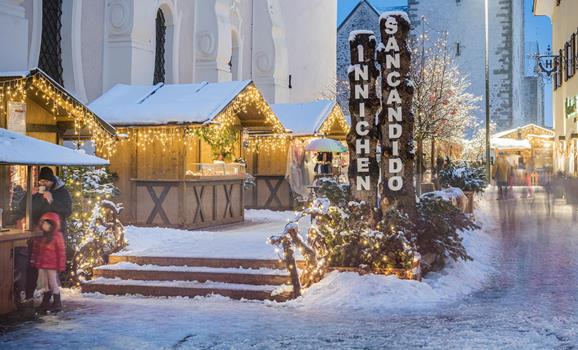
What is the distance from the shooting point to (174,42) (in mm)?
26359

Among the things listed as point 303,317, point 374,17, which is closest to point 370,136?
point 303,317

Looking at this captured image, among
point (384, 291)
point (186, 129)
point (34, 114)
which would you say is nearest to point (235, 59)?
point (186, 129)

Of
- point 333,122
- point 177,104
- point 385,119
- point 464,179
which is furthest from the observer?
point 333,122

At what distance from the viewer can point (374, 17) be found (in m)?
58.4

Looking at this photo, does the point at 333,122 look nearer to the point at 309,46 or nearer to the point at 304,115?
the point at 304,115

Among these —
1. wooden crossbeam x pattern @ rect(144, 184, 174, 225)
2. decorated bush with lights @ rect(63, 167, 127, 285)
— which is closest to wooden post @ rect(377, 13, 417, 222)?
decorated bush with lights @ rect(63, 167, 127, 285)

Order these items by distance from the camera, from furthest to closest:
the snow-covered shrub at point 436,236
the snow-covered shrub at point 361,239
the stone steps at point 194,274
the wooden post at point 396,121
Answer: the wooden post at point 396,121 → the snow-covered shrub at point 436,236 → the stone steps at point 194,274 → the snow-covered shrub at point 361,239

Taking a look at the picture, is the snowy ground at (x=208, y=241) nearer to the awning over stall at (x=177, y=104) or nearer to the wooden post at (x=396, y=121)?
the wooden post at (x=396, y=121)

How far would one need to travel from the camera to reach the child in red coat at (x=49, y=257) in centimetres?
971

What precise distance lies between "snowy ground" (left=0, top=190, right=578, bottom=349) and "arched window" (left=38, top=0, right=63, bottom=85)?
35.9ft

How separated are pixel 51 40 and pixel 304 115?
8.38m

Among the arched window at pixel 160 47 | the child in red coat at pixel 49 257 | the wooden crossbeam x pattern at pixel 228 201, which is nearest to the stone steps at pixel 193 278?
the child in red coat at pixel 49 257

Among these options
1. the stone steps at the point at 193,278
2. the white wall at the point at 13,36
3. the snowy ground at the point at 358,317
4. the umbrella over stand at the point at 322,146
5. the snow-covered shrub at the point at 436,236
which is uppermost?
the white wall at the point at 13,36

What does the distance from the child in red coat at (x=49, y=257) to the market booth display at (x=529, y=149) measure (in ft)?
103
